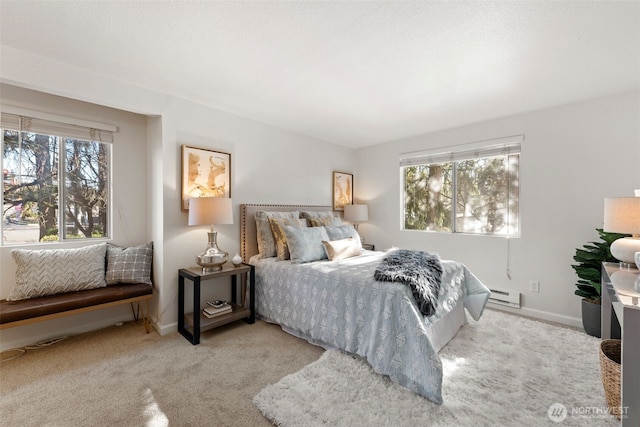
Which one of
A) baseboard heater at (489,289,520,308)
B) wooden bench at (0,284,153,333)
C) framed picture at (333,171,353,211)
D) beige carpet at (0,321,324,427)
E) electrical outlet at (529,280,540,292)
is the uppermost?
framed picture at (333,171,353,211)

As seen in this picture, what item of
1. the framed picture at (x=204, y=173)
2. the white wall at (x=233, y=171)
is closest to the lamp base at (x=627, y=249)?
the white wall at (x=233, y=171)

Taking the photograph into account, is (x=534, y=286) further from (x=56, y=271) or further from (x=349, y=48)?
(x=56, y=271)

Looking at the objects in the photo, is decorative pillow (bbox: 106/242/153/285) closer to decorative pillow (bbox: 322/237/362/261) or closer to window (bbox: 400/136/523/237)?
decorative pillow (bbox: 322/237/362/261)

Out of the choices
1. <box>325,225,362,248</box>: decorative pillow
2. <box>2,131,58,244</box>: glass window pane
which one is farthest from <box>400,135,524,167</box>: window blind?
<box>2,131,58,244</box>: glass window pane

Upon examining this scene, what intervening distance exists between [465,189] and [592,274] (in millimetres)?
1624

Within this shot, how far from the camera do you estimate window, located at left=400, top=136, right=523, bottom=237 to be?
135 inches

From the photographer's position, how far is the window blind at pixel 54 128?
2.34 meters

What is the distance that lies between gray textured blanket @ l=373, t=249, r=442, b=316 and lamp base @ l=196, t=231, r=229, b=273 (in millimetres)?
1519

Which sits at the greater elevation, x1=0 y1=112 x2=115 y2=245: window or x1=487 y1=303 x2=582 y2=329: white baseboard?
x1=0 y1=112 x2=115 y2=245: window

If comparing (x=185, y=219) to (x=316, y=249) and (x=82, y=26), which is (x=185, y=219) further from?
(x=82, y=26)

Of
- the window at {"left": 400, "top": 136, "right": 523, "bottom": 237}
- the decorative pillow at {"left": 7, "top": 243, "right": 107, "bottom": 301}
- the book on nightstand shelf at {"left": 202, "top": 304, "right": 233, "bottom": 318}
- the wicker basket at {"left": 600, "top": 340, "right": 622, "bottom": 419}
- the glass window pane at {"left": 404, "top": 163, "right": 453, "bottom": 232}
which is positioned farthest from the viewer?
the glass window pane at {"left": 404, "top": 163, "right": 453, "bottom": 232}

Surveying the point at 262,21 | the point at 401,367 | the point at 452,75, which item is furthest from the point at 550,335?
the point at 262,21

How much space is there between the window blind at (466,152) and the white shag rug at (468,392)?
7.23ft

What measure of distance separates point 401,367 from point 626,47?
2.74 metres
